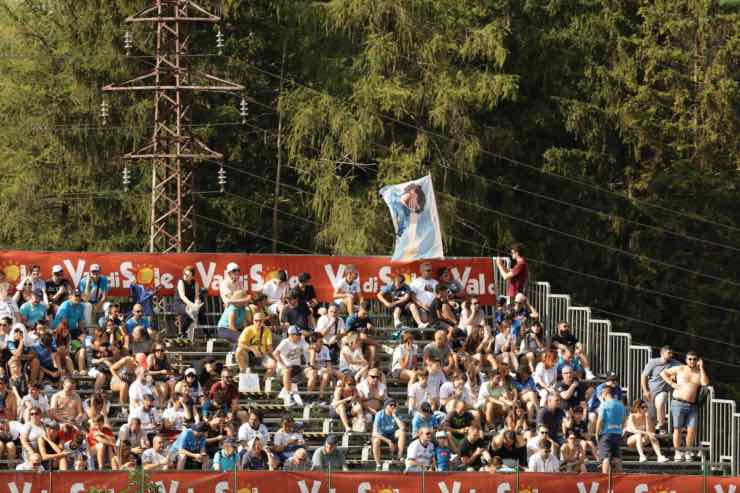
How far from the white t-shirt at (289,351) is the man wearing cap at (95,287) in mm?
3111

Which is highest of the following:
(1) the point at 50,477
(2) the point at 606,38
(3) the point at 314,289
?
(2) the point at 606,38

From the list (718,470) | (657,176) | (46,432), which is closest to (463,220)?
(657,176)

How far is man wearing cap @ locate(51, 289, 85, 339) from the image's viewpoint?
29562 millimetres

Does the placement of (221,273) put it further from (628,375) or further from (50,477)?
(50,477)

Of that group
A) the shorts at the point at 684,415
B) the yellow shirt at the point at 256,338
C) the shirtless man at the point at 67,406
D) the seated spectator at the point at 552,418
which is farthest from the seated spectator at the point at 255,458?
the shorts at the point at 684,415

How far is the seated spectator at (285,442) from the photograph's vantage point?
86.1ft

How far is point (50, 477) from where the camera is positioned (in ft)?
78.0

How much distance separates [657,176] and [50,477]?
2910 centimetres

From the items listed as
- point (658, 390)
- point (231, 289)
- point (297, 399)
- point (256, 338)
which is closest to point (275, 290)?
point (231, 289)

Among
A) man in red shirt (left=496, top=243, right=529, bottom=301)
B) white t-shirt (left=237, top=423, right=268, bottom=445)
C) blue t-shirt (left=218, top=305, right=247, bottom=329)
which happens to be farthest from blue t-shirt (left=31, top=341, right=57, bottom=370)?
man in red shirt (left=496, top=243, right=529, bottom=301)

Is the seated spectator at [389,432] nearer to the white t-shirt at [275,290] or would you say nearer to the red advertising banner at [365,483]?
the red advertising banner at [365,483]

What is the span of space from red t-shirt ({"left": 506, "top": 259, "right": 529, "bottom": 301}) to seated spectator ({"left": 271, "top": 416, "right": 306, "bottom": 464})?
722cm

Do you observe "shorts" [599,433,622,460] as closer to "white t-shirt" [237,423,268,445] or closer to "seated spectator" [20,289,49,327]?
"white t-shirt" [237,423,268,445]

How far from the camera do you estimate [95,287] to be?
30547 millimetres
